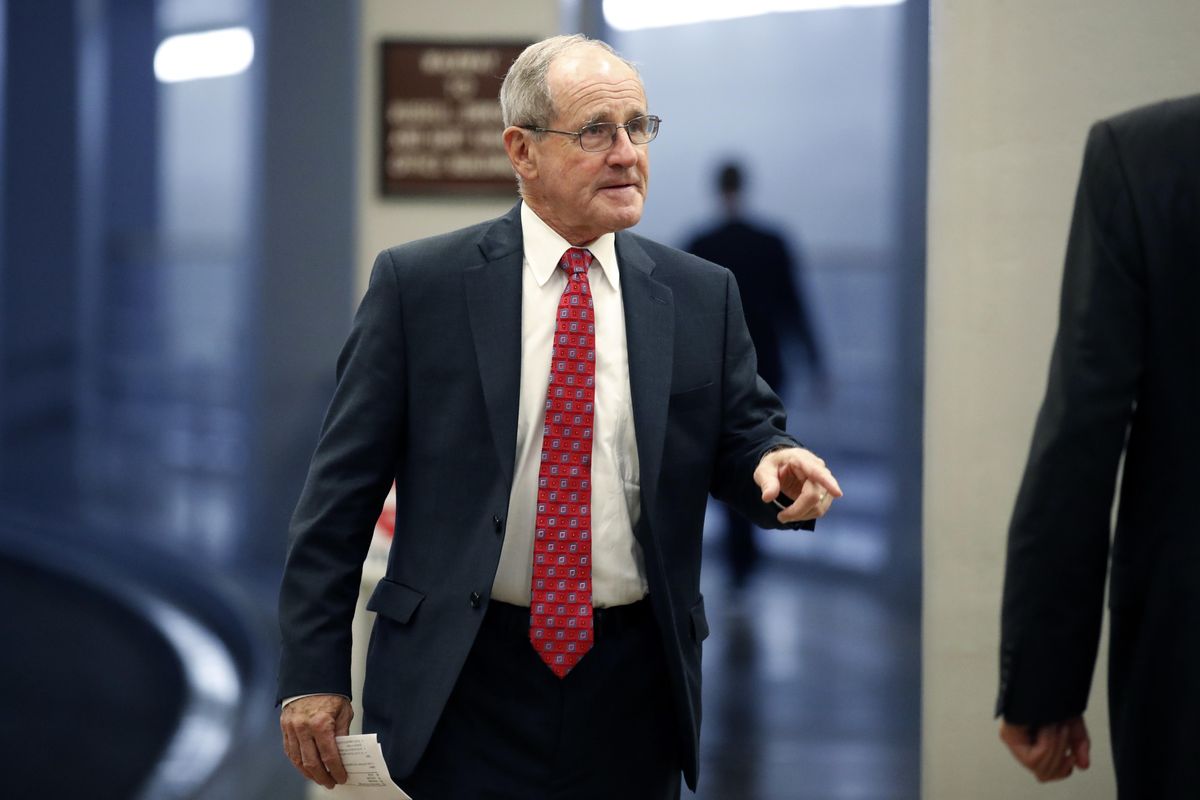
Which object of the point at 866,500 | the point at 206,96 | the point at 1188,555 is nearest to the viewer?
the point at 1188,555

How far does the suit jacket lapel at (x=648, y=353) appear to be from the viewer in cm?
210

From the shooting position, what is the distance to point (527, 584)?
2.09 meters

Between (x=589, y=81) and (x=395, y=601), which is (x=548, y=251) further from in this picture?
(x=395, y=601)

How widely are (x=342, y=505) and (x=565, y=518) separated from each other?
0.34 m

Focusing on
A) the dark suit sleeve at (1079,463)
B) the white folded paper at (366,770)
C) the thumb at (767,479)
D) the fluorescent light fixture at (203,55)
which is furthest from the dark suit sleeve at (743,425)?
the fluorescent light fixture at (203,55)

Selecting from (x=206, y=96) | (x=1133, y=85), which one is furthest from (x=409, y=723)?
(x=206, y=96)

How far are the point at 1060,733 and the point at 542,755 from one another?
742mm

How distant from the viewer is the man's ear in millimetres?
2195

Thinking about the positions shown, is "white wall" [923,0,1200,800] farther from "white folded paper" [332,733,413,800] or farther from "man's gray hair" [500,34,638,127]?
"white folded paper" [332,733,413,800]

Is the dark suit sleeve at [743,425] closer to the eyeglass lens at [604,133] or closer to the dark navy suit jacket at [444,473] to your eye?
the dark navy suit jacket at [444,473]

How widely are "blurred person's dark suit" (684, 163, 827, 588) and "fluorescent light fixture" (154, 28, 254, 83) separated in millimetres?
4613

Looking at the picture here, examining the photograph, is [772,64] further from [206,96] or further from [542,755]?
[542,755]

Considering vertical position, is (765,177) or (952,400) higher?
(765,177)

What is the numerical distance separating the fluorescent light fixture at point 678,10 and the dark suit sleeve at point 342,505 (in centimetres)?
569
